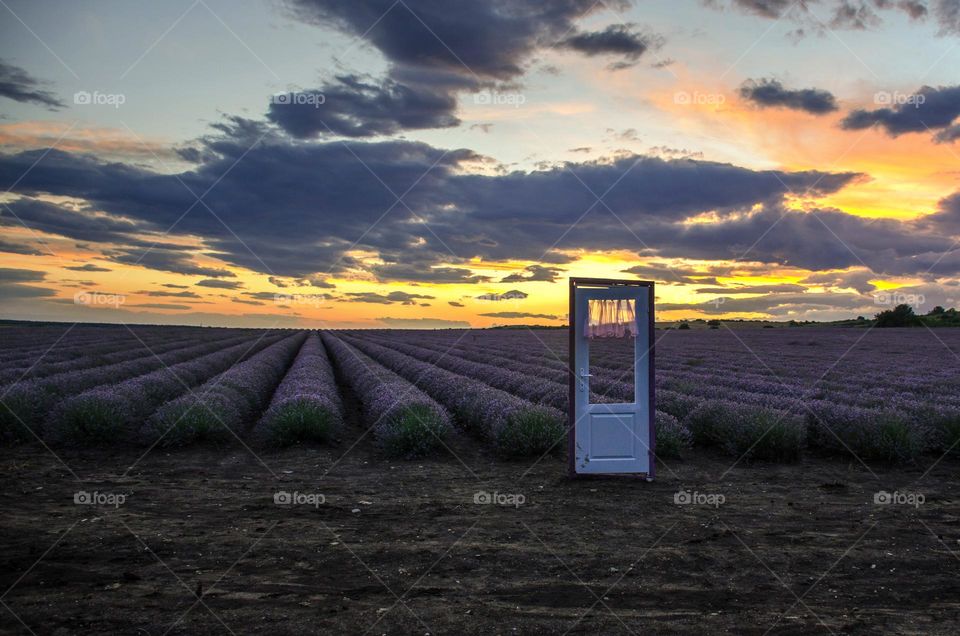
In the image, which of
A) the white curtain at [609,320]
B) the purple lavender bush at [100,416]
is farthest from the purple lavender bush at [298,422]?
the white curtain at [609,320]

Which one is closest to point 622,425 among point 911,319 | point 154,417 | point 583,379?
point 583,379

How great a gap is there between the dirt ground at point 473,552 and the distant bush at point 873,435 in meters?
0.61

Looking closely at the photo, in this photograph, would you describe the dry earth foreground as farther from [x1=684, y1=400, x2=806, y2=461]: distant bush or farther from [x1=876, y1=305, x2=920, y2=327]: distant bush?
[x1=876, y1=305, x2=920, y2=327]: distant bush

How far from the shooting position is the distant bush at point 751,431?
396 inches

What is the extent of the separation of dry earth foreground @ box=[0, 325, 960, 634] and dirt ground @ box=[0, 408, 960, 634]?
0.09ft

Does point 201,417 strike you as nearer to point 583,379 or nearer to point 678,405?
point 583,379

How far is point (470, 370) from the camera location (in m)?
21.9

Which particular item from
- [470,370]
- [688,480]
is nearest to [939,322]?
[470,370]

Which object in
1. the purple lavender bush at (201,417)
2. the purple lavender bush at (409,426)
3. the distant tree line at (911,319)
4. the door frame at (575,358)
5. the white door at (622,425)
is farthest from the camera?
the distant tree line at (911,319)

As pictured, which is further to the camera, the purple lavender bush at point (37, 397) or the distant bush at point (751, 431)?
the purple lavender bush at point (37, 397)

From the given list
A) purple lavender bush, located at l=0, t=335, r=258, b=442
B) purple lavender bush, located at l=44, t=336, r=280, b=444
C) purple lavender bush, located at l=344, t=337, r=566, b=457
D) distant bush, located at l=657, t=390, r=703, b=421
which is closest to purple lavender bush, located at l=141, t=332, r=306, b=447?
purple lavender bush, located at l=44, t=336, r=280, b=444

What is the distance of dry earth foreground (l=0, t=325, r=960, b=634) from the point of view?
4484mm

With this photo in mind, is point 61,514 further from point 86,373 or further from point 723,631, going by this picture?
point 86,373

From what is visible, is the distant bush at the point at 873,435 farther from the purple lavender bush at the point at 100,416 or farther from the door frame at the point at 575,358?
the purple lavender bush at the point at 100,416
